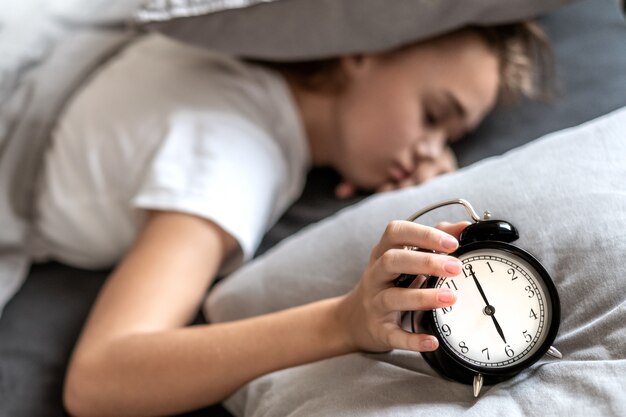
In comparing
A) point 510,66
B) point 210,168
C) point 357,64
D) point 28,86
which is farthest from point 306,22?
point 28,86

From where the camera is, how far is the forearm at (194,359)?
0.81m

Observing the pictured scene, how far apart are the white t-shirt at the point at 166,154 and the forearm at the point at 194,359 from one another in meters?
0.22

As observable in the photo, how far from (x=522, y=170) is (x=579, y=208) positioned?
0.10 m

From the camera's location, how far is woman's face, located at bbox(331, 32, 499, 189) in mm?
1183

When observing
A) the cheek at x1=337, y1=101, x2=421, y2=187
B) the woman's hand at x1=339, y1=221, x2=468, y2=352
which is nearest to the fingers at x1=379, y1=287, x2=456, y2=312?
the woman's hand at x1=339, y1=221, x2=468, y2=352

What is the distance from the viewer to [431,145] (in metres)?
1.20

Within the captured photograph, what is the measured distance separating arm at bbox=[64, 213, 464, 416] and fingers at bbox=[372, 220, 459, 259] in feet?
0.11

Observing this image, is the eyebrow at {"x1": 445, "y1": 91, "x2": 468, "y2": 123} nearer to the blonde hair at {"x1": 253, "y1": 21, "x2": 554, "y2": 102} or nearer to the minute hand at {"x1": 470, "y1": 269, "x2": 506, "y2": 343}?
the blonde hair at {"x1": 253, "y1": 21, "x2": 554, "y2": 102}

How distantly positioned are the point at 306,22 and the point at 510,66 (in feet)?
1.23

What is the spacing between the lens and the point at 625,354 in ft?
2.13

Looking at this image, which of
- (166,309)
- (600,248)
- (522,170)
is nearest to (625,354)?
(600,248)

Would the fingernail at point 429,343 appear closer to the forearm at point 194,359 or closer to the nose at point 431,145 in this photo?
the forearm at point 194,359

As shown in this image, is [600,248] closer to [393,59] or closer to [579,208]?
[579,208]

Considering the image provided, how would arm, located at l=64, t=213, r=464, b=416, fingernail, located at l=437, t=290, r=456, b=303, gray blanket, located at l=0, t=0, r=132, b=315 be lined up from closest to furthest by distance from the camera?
fingernail, located at l=437, t=290, r=456, b=303
arm, located at l=64, t=213, r=464, b=416
gray blanket, located at l=0, t=0, r=132, b=315
